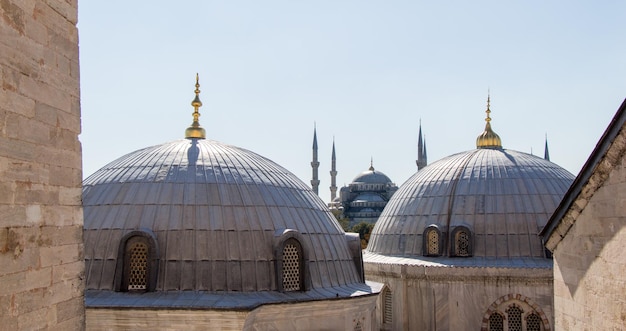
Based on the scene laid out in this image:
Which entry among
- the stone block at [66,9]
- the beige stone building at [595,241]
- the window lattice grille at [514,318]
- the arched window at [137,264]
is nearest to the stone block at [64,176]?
the stone block at [66,9]

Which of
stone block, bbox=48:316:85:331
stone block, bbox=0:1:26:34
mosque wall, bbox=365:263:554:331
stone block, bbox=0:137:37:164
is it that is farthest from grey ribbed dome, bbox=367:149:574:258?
stone block, bbox=0:1:26:34

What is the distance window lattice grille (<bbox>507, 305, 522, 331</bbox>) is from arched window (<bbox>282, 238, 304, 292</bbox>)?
7.81 m

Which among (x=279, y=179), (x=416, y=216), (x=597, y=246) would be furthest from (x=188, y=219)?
(x=416, y=216)

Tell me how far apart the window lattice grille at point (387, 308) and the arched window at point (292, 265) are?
24.3 feet

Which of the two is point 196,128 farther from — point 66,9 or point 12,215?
point 12,215

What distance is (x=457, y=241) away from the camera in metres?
19.8

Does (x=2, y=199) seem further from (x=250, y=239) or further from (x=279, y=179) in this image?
(x=279, y=179)

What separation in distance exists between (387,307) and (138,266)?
967 cm

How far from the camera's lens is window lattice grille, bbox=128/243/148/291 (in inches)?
495

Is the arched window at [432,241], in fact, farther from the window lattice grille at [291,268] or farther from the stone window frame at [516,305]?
the window lattice grille at [291,268]

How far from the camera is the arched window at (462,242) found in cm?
1961

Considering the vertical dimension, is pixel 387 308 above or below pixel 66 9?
below

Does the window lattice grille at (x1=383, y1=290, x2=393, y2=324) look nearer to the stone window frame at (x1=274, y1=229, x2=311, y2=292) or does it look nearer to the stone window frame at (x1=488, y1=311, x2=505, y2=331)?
the stone window frame at (x1=488, y1=311, x2=505, y2=331)

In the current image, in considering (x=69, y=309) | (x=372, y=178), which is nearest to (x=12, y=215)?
(x=69, y=309)
